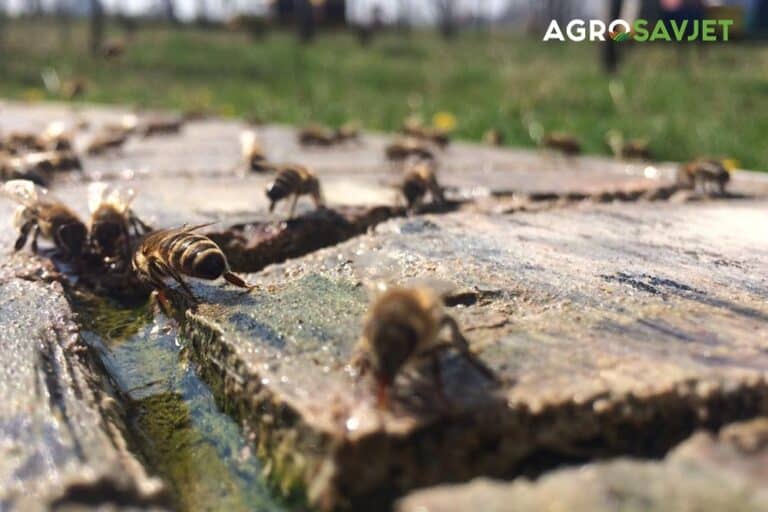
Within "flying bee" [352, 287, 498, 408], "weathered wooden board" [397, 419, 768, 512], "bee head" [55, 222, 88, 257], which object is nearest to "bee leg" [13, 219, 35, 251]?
"bee head" [55, 222, 88, 257]

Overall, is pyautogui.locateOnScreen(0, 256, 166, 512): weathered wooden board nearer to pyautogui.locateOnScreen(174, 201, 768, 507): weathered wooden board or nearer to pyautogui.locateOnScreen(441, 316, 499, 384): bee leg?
pyautogui.locateOnScreen(174, 201, 768, 507): weathered wooden board

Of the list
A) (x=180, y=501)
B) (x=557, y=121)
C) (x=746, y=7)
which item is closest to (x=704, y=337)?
(x=180, y=501)

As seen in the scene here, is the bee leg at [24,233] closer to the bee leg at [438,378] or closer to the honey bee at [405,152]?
the bee leg at [438,378]

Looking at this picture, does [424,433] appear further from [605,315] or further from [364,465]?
[605,315]

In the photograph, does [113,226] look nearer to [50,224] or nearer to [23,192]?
[50,224]

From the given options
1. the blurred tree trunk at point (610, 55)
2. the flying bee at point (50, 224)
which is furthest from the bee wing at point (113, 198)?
the blurred tree trunk at point (610, 55)
